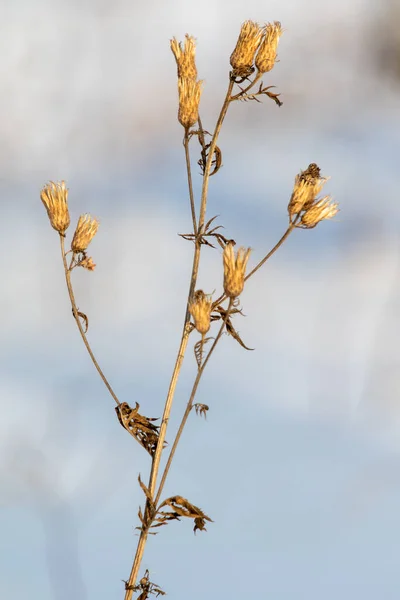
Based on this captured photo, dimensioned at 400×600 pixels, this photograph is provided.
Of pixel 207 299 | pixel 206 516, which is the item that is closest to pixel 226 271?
pixel 207 299

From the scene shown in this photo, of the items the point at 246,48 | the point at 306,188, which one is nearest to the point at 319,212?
the point at 306,188

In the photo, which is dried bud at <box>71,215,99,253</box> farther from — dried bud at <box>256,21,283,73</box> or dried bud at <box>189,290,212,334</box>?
dried bud at <box>256,21,283,73</box>

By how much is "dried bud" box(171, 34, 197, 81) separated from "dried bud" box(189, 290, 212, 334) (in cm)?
44

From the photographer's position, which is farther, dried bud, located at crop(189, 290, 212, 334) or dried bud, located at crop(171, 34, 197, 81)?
dried bud, located at crop(171, 34, 197, 81)

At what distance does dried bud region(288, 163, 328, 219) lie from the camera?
1485 millimetres

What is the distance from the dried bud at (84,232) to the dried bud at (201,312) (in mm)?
261

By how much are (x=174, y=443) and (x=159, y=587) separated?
263 mm

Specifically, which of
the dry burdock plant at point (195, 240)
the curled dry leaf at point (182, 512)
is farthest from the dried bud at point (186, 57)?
the curled dry leaf at point (182, 512)

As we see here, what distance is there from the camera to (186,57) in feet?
5.22

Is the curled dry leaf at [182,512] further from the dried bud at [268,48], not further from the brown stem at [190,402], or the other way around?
the dried bud at [268,48]

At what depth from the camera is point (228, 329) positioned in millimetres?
1516

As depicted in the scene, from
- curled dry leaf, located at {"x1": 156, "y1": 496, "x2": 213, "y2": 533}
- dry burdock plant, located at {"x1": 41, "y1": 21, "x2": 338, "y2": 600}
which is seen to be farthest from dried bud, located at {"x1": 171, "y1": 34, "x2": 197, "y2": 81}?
curled dry leaf, located at {"x1": 156, "y1": 496, "x2": 213, "y2": 533}

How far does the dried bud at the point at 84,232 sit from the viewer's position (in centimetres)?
154

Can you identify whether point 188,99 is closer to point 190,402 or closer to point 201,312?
point 201,312
